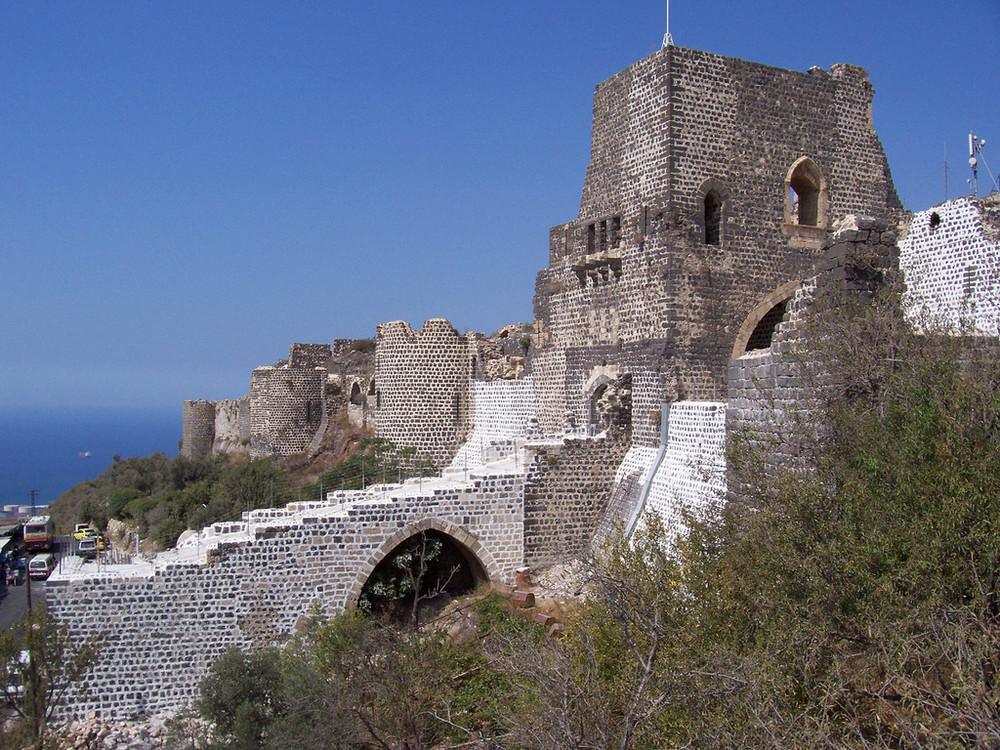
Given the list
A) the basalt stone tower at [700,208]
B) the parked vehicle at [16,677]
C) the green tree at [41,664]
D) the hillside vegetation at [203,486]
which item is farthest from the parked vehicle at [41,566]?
the basalt stone tower at [700,208]

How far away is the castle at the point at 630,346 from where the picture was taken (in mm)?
12820

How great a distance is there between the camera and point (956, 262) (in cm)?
1468

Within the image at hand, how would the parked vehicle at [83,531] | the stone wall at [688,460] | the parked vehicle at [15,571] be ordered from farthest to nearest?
the parked vehicle at [83,531], the parked vehicle at [15,571], the stone wall at [688,460]

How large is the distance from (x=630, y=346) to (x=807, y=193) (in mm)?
4833

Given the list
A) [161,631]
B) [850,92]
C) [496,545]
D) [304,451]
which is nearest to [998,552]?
[496,545]

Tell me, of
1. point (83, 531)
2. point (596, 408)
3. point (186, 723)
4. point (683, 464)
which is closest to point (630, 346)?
point (596, 408)

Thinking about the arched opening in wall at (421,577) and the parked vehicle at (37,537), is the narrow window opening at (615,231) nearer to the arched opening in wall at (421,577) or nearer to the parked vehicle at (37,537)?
the arched opening in wall at (421,577)

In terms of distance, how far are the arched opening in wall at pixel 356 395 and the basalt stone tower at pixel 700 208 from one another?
47.2 feet

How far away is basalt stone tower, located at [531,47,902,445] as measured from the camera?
14727mm

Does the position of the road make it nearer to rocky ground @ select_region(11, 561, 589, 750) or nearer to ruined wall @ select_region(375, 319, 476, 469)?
rocky ground @ select_region(11, 561, 589, 750)

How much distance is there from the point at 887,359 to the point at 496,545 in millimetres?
7829

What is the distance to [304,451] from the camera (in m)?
30.2

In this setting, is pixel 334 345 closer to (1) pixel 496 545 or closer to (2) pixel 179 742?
(1) pixel 496 545

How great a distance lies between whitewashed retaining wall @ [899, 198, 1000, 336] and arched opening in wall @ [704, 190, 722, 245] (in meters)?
3.33
